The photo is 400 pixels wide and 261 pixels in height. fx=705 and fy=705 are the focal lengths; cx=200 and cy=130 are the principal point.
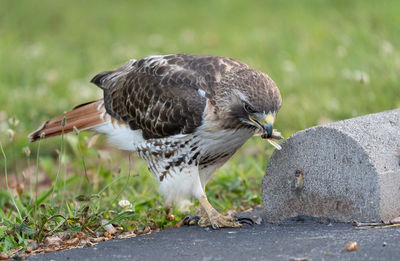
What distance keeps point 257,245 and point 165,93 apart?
1.48m

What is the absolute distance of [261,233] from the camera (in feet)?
15.0

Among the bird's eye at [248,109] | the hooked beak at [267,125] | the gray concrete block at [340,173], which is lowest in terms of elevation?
the gray concrete block at [340,173]

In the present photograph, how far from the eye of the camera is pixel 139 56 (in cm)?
1094

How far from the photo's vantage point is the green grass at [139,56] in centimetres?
560

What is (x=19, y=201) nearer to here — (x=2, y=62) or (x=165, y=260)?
(x=165, y=260)

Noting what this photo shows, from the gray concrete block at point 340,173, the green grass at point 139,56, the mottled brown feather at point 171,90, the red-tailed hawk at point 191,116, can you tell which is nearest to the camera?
the gray concrete block at point 340,173

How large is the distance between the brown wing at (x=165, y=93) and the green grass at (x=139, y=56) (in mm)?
406

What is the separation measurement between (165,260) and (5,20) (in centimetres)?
1111

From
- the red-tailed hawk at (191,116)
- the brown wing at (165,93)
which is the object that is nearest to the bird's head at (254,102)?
the red-tailed hawk at (191,116)

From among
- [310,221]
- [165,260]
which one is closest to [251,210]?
[310,221]

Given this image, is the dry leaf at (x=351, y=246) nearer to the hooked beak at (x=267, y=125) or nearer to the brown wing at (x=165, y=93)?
the hooked beak at (x=267, y=125)

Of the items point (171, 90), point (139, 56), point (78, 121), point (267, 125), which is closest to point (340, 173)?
point (267, 125)

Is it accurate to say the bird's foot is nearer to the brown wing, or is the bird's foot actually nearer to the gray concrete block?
the gray concrete block

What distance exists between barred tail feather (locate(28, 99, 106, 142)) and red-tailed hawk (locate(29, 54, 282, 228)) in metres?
0.29
